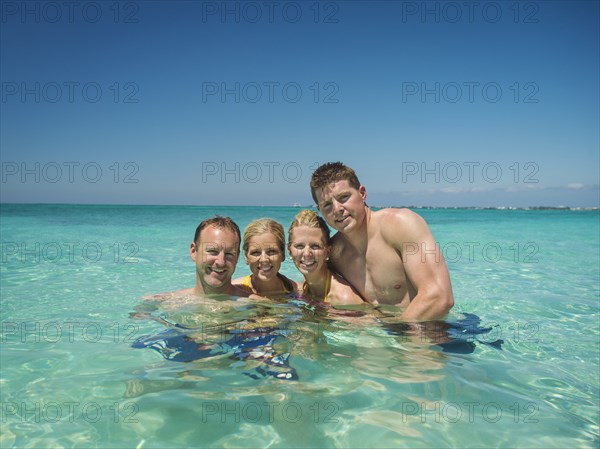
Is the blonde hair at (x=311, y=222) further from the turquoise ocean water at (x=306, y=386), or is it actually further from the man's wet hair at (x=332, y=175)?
the turquoise ocean water at (x=306, y=386)

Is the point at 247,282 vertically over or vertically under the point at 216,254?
under

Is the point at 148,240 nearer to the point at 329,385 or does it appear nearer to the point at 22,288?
the point at 22,288

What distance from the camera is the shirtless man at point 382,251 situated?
153 inches

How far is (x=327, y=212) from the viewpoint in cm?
427

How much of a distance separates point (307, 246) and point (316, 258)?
0.53 feet

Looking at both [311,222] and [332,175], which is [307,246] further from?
[332,175]

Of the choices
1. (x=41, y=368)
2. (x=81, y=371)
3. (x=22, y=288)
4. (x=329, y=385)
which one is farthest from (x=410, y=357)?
(x=22, y=288)

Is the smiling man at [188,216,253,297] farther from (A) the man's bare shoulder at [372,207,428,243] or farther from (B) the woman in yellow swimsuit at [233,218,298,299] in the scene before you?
(A) the man's bare shoulder at [372,207,428,243]

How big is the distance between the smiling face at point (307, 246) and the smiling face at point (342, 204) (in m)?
0.22

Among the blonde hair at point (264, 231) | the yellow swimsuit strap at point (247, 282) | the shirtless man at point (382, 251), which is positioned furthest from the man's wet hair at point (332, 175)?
the yellow swimsuit strap at point (247, 282)

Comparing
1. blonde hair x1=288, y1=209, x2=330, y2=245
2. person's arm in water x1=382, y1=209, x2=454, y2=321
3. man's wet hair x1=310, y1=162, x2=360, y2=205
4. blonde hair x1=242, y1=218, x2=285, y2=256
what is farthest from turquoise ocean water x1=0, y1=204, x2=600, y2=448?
man's wet hair x1=310, y1=162, x2=360, y2=205

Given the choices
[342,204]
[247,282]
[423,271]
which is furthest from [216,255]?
[423,271]

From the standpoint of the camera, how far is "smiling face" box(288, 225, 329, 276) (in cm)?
418

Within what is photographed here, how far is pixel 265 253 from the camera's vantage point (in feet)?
14.1
